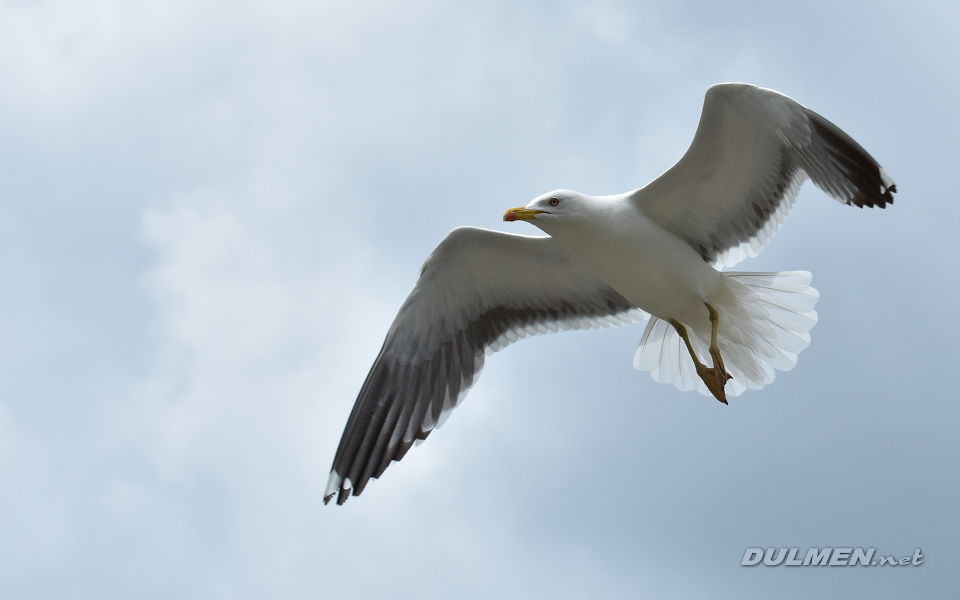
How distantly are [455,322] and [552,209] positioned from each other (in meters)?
1.22

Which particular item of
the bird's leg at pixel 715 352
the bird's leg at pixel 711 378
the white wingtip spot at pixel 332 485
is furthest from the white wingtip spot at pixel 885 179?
the white wingtip spot at pixel 332 485

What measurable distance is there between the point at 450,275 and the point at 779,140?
1.94 metres

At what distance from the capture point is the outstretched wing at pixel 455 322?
5285 mm

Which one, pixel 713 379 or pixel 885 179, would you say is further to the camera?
pixel 713 379

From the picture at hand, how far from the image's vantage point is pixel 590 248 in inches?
184

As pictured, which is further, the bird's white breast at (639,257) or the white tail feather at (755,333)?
the white tail feather at (755,333)

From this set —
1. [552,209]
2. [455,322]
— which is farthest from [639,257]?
[455,322]

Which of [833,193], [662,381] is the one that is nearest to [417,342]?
[662,381]

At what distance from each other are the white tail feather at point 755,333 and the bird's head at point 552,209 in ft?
3.02

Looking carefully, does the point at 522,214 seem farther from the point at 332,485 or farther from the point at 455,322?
the point at 332,485

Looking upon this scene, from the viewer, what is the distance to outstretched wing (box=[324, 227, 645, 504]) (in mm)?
5285

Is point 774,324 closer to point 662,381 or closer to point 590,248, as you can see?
point 662,381

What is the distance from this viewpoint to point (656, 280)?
4.73 meters

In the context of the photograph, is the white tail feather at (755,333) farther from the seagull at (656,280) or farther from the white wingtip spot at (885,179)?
the white wingtip spot at (885,179)
